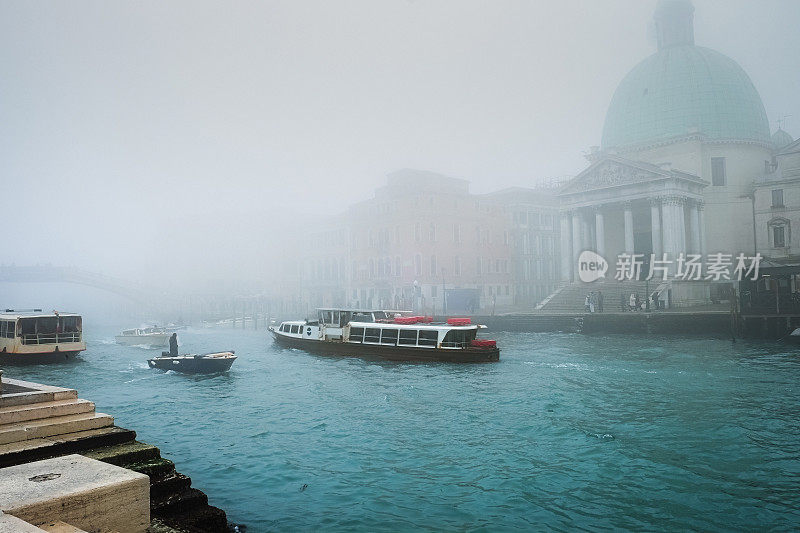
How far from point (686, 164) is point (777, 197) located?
889 cm

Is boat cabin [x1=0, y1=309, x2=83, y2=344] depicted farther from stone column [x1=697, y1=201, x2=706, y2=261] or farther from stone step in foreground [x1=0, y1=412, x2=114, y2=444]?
stone column [x1=697, y1=201, x2=706, y2=261]

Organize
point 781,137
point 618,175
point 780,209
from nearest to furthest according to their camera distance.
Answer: point 780,209 < point 618,175 < point 781,137

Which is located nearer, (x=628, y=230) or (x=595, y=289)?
(x=595, y=289)

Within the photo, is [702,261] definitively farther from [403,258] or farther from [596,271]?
[403,258]

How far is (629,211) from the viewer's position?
56344mm

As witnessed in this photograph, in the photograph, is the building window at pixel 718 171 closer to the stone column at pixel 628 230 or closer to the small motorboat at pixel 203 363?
the stone column at pixel 628 230

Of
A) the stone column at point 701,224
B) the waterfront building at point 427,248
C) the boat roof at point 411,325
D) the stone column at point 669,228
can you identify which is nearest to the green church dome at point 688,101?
the stone column at point 701,224

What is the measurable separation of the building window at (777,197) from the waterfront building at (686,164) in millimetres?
568

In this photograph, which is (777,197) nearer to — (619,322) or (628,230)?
(628,230)

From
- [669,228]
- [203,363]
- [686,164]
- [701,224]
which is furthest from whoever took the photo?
[686,164]

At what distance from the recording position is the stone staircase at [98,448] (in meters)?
7.41

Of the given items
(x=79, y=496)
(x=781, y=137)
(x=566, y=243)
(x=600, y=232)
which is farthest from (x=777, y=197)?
(x=79, y=496)

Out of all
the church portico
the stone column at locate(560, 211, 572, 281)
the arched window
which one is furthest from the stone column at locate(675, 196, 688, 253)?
the stone column at locate(560, 211, 572, 281)

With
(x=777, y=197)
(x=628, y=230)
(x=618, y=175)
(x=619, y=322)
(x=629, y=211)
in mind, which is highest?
(x=618, y=175)
